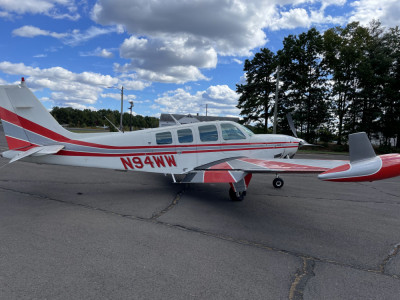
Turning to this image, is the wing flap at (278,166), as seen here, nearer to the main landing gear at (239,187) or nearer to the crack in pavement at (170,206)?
the main landing gear at (239,187)

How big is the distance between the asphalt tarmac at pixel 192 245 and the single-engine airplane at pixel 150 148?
901 millimetres

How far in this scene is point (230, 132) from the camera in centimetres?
795

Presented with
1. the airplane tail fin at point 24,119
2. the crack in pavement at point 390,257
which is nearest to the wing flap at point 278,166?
the crack in pavement at point 390,257

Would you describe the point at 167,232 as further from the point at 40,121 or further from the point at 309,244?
the point at 40,121

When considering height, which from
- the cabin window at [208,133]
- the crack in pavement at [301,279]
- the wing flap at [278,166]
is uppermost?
the cabin window at [208,133]

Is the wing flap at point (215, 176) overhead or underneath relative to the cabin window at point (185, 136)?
underneath

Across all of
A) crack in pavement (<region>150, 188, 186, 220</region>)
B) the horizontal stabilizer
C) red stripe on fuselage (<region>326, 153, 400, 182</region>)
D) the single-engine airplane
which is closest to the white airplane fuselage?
the single-engine airplane

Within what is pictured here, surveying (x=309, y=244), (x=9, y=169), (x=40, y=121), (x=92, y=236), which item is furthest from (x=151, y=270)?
(x=9, y=169)

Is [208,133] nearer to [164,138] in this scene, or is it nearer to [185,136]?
[185,136]

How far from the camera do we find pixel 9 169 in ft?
34.5

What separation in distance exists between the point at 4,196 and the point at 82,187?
2.01m

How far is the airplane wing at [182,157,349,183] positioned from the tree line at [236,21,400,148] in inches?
1023

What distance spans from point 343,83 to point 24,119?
35392mm

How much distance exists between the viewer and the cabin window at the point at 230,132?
25.8ft
